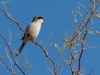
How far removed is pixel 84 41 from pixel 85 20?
0.17 m

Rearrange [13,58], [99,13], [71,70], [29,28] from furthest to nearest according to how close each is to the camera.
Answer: [29,28]
[99,13]
[13,58]
[71,70]

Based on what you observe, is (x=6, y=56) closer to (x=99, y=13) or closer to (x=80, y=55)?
(x=80, y=55)

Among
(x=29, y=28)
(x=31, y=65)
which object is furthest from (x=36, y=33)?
(x=31, y=65)

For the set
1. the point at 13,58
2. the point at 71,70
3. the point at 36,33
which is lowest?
the point at 71,70

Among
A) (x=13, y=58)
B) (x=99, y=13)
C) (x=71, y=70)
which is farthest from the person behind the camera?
(x=99, y=13)

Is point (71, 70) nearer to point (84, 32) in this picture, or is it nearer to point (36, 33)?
point (84, 32)

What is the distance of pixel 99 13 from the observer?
2.43 metres

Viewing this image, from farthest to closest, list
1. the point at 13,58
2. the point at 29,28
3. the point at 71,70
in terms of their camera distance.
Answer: the point at 29,28 → the point at 13,58 → the point at 71,70

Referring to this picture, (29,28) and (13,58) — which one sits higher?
(29,28)

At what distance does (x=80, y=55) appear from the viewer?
219 centimetres

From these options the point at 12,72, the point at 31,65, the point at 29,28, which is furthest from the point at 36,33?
the point at 12,72

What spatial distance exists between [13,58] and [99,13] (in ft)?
2.73

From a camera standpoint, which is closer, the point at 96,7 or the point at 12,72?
the point at 12,72

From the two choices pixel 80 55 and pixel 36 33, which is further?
pixel 36 33
